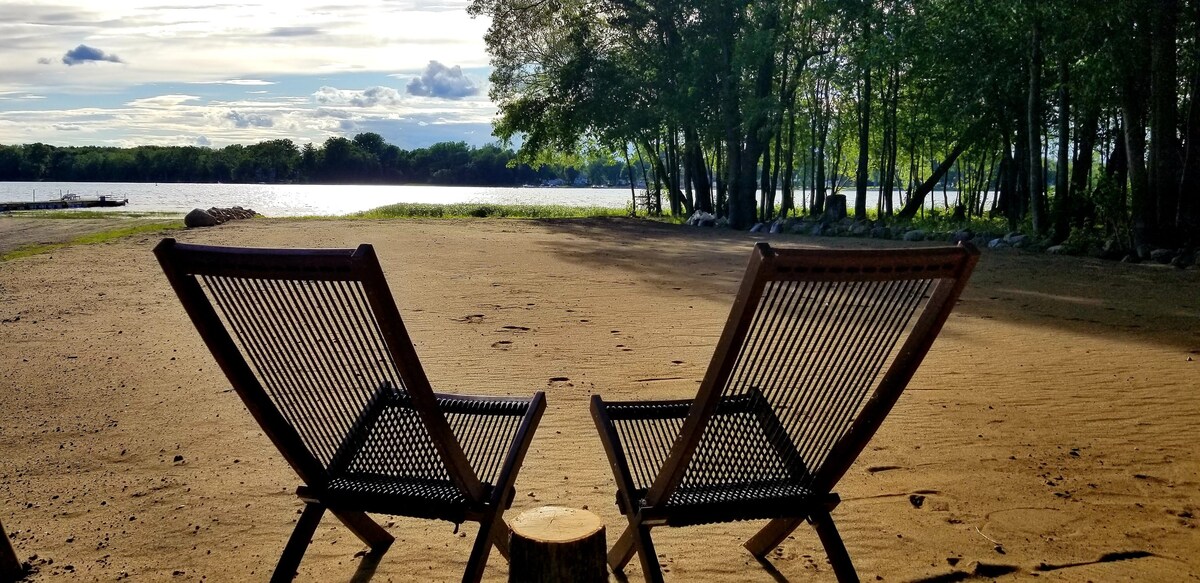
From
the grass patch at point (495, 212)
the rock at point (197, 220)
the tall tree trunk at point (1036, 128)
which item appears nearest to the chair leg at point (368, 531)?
the tall tree trunk at point (1036, 128)

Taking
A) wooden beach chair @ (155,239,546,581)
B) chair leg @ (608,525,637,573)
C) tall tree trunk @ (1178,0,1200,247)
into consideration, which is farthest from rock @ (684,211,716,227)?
wooden beach chair @ (155,239,546,581)

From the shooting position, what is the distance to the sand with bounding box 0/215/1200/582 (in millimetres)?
3926

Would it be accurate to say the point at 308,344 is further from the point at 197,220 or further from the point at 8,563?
the point at 197,220

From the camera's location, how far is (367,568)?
3764 mm

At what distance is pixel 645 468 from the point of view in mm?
3520

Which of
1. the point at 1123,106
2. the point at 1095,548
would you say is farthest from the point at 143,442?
the point at 1123,106

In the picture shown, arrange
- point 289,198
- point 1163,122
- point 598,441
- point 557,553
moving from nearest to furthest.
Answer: point 557,553 → point 598,441 → point 1163,122 → point 289,198

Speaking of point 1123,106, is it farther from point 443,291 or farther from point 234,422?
point 234,422

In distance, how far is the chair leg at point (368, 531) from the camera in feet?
11.8

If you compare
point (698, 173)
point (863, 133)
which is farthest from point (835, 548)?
point (698, 173)

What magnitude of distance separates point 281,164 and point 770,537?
135 meters

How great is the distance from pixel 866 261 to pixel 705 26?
26680mm

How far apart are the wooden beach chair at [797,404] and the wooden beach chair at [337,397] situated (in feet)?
1.71

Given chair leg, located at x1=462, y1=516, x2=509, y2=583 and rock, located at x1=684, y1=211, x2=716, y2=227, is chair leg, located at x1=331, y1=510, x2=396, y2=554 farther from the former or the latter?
rock, located at x1=684, y1=211, x2=716, y2=227
